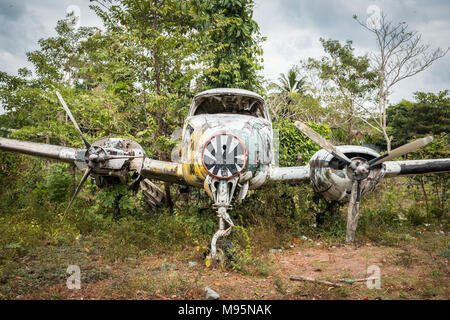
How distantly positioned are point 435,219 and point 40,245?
10832mm

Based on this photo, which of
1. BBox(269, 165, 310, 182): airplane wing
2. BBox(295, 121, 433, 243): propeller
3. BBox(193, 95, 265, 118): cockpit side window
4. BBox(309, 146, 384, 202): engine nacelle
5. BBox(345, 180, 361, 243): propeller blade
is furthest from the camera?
BBox(193, 95, 265, 118): cockpit side window

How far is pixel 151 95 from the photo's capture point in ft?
28.5

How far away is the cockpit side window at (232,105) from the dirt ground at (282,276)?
361 centimetres

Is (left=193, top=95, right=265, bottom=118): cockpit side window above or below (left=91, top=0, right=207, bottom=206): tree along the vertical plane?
below

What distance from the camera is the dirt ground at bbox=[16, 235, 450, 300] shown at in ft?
13.9


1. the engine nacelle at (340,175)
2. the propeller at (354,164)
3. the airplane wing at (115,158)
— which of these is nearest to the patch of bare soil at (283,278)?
the propeller at (354,164)

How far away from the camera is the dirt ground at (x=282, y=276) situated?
4.24 metres

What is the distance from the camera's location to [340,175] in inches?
269

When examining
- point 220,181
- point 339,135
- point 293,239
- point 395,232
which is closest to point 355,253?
point 293,239

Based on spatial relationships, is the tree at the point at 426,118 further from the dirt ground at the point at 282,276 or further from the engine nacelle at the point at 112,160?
the engine nacelle at the point at 112,160

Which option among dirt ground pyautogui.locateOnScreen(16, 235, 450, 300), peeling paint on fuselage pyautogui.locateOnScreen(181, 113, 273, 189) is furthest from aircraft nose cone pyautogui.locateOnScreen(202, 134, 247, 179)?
dirt ground pyautogui.locateOnScreen(16, 235, 450, 300)

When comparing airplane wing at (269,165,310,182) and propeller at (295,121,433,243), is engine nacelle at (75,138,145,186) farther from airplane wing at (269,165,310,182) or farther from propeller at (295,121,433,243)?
propeller at (295,121,433,243)

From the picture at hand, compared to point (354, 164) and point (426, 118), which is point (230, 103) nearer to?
point (354, 164)

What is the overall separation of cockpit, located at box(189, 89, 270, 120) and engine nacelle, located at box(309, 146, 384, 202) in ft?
5.88
